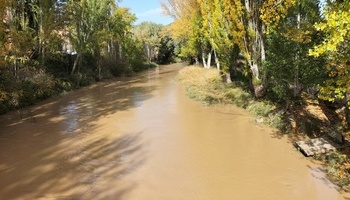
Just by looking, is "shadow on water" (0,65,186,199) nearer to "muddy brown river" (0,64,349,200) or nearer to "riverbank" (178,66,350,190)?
"muddy brown river" (0,64,349,200)

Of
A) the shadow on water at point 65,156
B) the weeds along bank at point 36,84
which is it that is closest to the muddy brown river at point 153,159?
the shadow on water at point 65,156

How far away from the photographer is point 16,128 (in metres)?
10.6

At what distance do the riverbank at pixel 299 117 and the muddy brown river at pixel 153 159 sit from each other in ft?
1.03

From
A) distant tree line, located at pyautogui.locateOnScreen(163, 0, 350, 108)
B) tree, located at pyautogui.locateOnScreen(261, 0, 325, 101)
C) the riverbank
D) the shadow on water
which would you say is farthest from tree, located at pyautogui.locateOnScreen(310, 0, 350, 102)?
the shadow on water

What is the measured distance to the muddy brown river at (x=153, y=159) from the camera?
236 inches

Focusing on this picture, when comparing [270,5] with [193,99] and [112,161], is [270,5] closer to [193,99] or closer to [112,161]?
[193,99]

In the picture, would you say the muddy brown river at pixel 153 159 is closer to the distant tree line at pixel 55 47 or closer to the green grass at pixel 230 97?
the green grass at pixel 230 97

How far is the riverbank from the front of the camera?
6.73 metres

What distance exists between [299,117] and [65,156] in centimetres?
682

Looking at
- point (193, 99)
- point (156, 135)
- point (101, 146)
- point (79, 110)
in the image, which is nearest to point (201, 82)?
point (193, 99)

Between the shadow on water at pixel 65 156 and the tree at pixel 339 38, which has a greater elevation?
the tree at pixel 339 38

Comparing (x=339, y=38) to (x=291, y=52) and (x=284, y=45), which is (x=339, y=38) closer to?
(x=291, y=52)

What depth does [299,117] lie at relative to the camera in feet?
32.4

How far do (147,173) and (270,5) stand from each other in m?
6.96
